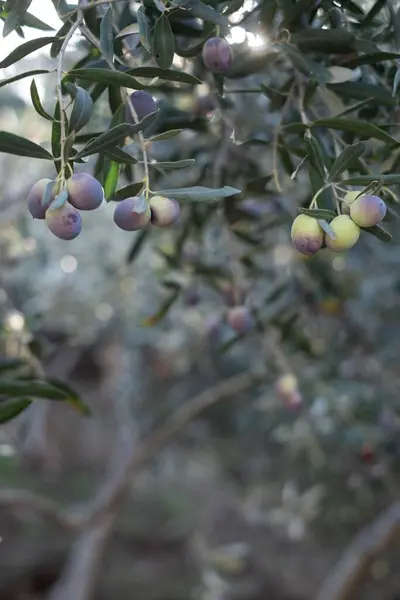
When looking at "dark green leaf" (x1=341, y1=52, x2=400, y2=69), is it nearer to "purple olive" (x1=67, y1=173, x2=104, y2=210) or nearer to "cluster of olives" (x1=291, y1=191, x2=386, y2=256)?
"cluster of olives" (x1=291, y1=191, x2=386, y2=256)

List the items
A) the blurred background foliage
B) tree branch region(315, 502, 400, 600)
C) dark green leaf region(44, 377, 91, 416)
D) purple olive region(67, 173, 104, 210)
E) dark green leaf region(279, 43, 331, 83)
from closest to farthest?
purple olive region(67, 173, 104, 210) → dark green leaf region(279, 43, 331, 83) → the blurred background foliage → dark green leaf region(44, 377, 91, 416) → tree branch region(315, 502, 400, 600)

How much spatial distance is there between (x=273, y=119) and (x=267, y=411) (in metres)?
1.42

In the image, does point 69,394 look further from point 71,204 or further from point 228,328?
point 228,328

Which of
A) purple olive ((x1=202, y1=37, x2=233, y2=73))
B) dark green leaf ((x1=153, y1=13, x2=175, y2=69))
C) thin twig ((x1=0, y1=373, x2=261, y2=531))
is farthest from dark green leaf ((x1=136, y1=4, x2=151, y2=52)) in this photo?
thin twig ((x1=0, y1=373, x2=261, y2=531))

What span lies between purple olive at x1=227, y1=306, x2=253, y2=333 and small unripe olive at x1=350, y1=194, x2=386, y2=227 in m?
0.76

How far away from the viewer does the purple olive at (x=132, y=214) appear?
639mm

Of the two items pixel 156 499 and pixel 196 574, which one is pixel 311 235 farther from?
pixel 156 499

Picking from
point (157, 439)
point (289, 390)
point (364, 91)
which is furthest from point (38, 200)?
point (157, 439)

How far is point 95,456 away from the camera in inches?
230

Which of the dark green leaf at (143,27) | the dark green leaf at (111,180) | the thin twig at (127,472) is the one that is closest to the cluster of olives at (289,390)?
the thin twig at (127,472)

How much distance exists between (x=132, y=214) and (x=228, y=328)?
1.38 meters

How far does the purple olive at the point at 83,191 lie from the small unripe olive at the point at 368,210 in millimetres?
237

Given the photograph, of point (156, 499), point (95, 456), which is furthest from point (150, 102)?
point (95, 456)

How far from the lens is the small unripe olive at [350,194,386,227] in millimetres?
613
